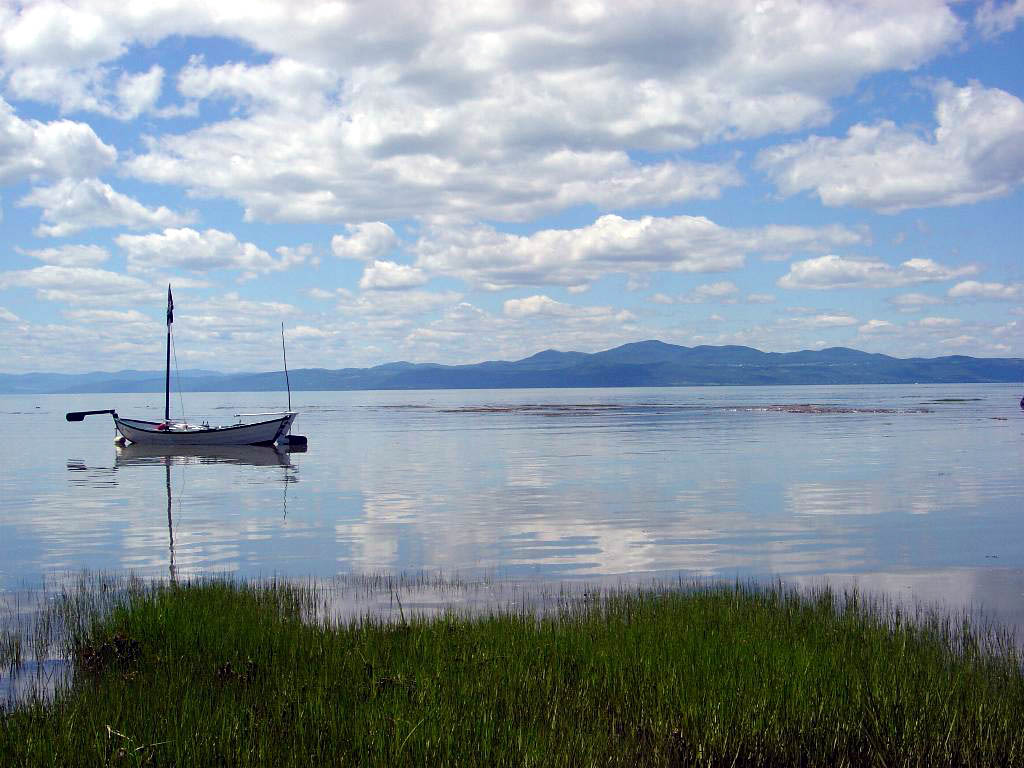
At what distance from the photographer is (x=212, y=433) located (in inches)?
2955

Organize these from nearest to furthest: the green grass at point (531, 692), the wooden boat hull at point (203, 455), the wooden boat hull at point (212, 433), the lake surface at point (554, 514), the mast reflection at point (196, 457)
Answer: the green grass at point (531, 692), the lake surface at point (554, 514), the mast reflection at point (196, 457), the wooden boat hull at point (203, 455), the wooden boat hull at point (212, 433)

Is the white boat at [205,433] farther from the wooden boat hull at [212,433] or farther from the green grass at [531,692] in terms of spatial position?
the green grass at [531,692]

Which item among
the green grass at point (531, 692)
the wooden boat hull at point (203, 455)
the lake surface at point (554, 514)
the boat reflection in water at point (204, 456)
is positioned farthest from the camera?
the wooden boat hull at point (203, 455)

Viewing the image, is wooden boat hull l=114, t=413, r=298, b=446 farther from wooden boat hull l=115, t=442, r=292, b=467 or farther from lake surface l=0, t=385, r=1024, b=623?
lake surface l=0, t=385, r=1024, b=623

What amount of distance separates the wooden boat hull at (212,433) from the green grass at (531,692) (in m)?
60.5

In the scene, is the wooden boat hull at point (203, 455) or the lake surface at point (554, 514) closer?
the lake surface at point (554, 514)

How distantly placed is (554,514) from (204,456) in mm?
41482

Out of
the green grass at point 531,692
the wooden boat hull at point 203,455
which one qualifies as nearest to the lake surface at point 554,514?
the wooden boat hull at point 203,455

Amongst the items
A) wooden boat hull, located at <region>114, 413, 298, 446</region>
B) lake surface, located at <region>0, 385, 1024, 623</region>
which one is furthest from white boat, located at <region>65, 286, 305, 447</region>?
lake surface, located at <region>0, 385, 1024, 623</region>

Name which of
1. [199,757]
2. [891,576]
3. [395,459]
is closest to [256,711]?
[199,757]

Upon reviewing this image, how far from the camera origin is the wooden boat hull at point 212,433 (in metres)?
74.1

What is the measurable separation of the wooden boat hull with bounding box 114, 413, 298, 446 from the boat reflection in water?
0.43 metres

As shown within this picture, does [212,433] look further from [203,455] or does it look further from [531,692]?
[531,692]

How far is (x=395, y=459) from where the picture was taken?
59.0m
